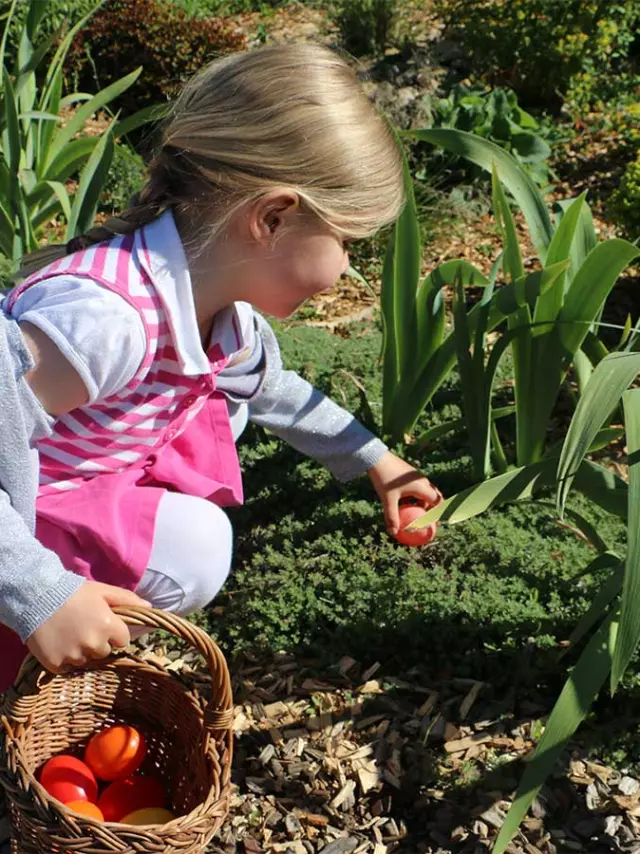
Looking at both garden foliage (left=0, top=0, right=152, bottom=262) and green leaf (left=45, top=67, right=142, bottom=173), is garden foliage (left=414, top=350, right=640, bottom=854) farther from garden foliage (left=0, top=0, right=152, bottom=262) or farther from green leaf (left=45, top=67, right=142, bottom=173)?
green leaf (left=45, top=67, right=142, bottom=173)

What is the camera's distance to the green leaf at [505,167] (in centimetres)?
229

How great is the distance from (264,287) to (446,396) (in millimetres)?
1205

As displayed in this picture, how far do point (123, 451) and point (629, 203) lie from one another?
8.05ft

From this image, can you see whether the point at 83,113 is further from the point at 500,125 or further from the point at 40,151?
the point at 500,125

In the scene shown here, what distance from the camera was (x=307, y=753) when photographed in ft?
6.84

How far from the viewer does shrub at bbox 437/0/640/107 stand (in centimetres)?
509

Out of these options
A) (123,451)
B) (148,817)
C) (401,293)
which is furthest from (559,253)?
(148,817)

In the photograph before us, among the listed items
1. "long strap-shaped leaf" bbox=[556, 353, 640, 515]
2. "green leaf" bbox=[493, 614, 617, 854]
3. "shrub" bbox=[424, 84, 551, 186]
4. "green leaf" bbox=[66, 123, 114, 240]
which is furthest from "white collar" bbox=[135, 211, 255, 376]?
"shrub" bbox=[424, 84, 551, 186]

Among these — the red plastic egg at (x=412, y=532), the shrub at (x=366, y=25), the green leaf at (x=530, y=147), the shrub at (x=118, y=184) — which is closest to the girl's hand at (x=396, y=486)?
the red plastic egg at (x=412, y=532)

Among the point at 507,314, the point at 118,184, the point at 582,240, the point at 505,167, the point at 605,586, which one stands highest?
the point at 505,167

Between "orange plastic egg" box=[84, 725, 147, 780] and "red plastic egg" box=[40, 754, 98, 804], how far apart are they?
22 mm

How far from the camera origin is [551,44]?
5.05 metres

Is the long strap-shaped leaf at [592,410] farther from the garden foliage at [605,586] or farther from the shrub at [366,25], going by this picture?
the shrub at [366,25]

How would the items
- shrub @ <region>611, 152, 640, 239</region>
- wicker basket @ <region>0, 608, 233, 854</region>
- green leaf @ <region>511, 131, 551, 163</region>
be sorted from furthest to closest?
green leaf @ <region>511, 131, 551, 163</region>
shrub @ <region>611, 152, 640, 239</region>
wicker basket @ <region>0, 608, 233, 854</region>
